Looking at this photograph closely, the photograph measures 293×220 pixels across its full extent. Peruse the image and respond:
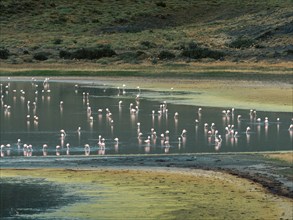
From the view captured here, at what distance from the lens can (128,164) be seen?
23.7 metres

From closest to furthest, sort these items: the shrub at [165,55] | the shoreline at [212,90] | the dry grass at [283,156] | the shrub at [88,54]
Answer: the dry grass at [283,156]
the shoreline at [212,90]
the shrub at [165,55]
the shrub at [88,54]

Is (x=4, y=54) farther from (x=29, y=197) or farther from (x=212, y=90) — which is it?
(x=29, y=197)

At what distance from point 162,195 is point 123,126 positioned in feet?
40.0

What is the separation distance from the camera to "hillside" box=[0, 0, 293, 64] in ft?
204

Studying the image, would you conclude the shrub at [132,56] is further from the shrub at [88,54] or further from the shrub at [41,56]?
the shrub at [41,56]

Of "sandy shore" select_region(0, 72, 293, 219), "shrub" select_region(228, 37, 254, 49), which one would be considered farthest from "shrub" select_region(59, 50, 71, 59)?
"sandy shore" select_region(0, 72, 293, 219)

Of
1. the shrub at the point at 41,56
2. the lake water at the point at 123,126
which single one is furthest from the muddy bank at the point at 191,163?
the shrub at the point at 41,56

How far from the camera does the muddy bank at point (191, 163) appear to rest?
72.7ft

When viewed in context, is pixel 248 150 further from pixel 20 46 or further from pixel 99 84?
pixel 20 46

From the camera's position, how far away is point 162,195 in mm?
20000

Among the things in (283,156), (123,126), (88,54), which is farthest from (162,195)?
(88,54)

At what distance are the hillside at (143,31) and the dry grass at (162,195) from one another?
36.1m

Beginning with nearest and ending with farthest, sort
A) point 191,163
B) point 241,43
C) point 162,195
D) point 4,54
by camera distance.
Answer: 1. point 162,195
2. point 191,163
3. point 4,54
4. point 241,43

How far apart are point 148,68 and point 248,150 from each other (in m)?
31.3
